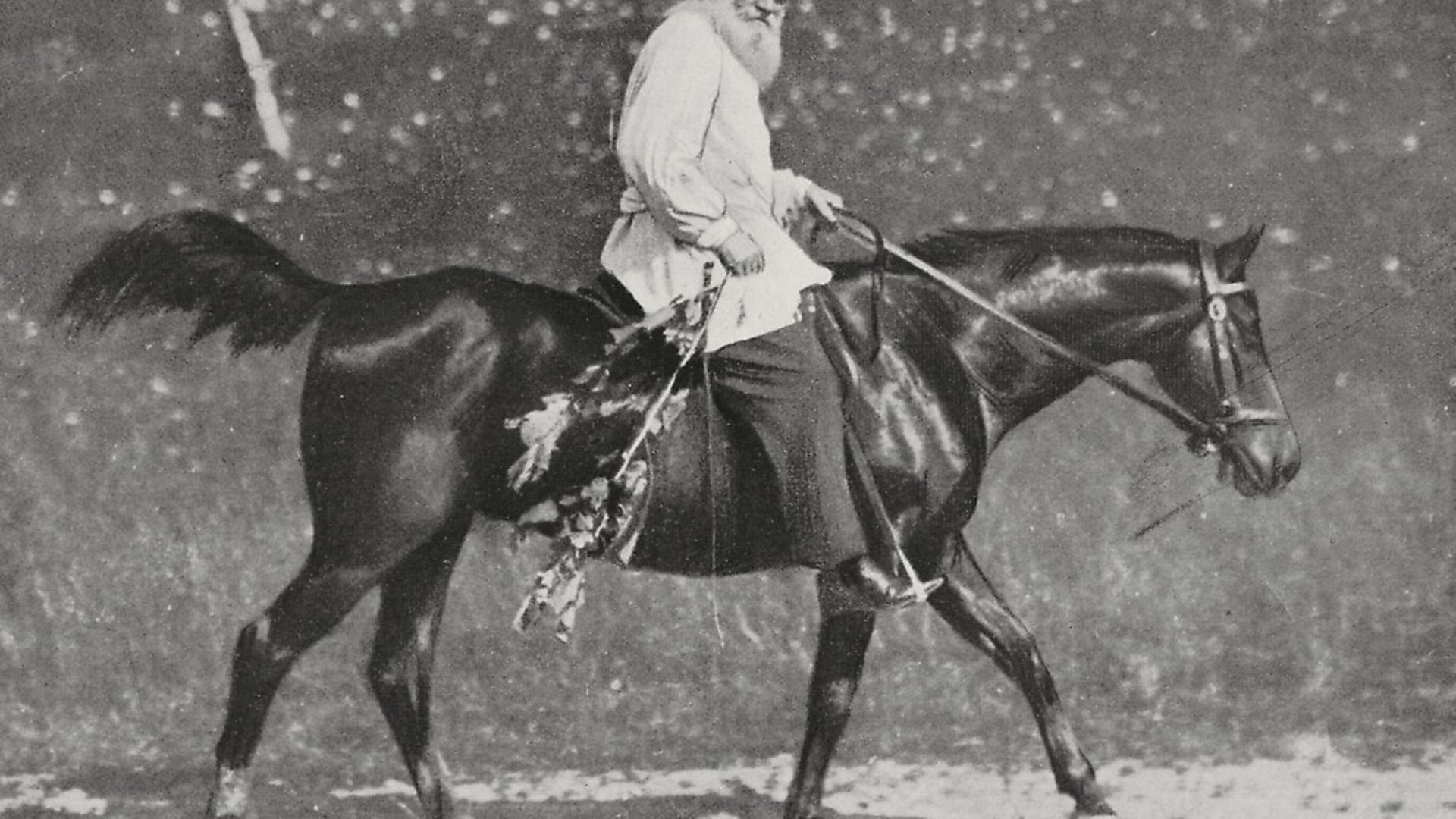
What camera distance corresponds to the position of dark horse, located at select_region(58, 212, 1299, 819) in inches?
174

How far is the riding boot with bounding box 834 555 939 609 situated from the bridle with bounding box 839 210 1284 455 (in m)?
0.68

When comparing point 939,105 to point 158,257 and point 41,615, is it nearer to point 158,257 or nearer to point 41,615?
point 158,257

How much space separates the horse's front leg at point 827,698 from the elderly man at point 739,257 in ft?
0.58

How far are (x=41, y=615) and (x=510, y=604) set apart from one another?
1256mm

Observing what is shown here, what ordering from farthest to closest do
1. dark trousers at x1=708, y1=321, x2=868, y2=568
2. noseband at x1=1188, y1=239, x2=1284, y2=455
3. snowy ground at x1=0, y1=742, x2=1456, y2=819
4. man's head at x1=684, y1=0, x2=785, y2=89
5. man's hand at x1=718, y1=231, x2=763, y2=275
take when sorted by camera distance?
1. snowy ground at x1=0, y1=742, x2=1456, y2=819
2. noseband at x1=1188, y1=239, x2=1284, y2=455
3. man's head at x1=684, y1=0, x2=785, y2=89
4. dark trousers at x1=708, y1=321, x2=868, y2=568
5. man's hand at x1=718, y1=231, x2=763, y2=275

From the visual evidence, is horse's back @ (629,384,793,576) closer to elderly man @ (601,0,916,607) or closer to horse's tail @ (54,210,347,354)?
elderly man @ (601,0,916,607)

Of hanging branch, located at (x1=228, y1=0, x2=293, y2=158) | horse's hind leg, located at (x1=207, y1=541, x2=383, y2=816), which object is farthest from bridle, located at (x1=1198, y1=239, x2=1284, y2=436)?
hanging branch, located at (x1=228, y1=0, x2=293, y2=158)

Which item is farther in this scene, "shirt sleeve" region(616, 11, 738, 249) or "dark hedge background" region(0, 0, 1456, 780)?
"dark hedge background" region(0, 0, 1456, 780)

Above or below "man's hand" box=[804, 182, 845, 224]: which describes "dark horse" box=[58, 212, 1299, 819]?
below

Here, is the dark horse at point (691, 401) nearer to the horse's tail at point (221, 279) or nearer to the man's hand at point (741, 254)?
the horse's tail at point (221, 279)

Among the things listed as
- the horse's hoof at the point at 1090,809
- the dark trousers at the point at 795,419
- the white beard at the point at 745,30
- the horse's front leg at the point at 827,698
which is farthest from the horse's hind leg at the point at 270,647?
the horse's hoof at the point at 1090,809

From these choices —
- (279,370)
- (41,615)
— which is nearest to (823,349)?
(279,370)

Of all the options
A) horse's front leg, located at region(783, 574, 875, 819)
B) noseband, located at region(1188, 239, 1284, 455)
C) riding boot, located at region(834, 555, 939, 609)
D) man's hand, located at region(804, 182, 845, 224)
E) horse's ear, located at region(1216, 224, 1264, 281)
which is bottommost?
horse's front leg, located at region(783, 574, 875, 819)

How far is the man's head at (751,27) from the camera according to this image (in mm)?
4406
